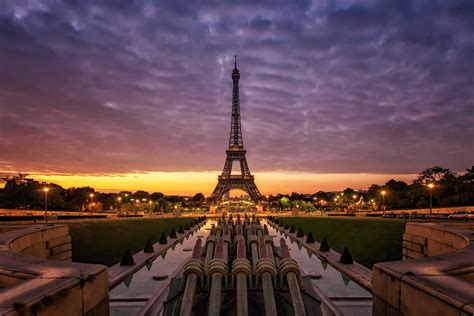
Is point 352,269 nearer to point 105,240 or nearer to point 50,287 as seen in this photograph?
point 50,287

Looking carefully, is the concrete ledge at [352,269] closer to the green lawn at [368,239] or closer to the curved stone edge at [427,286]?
the green lawn at [368,239]

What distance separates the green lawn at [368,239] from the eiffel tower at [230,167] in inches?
2463

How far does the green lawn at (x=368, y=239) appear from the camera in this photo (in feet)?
69.9

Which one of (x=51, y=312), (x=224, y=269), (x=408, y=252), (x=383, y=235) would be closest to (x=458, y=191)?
(x=383, y=235)

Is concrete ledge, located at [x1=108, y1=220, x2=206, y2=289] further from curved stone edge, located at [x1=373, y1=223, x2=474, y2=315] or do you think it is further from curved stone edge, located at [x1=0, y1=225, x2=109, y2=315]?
curved stone edge, located at [x1=373, y1=223, x2=474, y2=315]

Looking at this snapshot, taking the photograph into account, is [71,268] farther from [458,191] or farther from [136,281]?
[458,191]

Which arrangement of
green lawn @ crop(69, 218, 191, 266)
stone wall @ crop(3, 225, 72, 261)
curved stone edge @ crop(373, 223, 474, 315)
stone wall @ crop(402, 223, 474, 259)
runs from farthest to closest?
green lawn @ crop(69, 218, 191, 266)
stone wall @ crop(402, 223, 474, 259)
stone wall @ crop(3, 225, 72, 261)
curved stone edge @ crop(373, 223, 474, 315)

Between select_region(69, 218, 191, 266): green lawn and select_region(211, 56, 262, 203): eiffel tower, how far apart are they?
63.7 meters

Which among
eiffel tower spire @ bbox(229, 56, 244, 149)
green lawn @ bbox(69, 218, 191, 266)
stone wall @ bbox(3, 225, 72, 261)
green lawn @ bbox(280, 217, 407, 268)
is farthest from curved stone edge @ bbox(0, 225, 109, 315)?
eiffel tower spire @ bbox(229, 56, 244, 149)

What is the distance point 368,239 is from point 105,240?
19.9 meters

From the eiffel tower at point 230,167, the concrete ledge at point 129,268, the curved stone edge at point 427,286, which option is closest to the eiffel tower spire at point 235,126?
the eiffel tower at point 230,167

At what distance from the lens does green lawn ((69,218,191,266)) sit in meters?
21.6

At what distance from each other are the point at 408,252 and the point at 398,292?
11.5 meters

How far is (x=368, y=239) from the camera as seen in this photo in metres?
25.7
